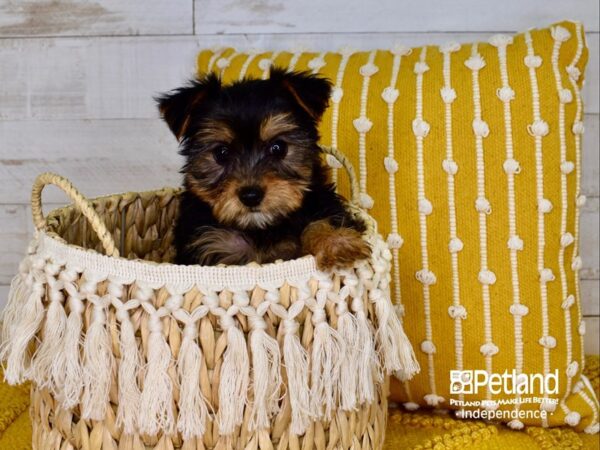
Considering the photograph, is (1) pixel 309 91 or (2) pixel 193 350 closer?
(2) pixel 193 350

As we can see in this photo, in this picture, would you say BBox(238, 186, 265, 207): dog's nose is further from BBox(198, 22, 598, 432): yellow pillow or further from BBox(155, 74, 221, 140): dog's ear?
BBox(198, 22, 598, 432): yellow pillow

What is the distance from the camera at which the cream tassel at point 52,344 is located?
Result: 1277 mm

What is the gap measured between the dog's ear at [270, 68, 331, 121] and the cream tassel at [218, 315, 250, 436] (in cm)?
66

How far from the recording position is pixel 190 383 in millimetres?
1201

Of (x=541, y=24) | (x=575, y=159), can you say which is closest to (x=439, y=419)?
(x=575, y=159)

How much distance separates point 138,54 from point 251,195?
1124 mm

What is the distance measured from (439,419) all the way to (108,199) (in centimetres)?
110

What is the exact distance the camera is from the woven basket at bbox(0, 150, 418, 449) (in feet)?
3.98

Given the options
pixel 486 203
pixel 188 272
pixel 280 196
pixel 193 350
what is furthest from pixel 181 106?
pixel 486 203

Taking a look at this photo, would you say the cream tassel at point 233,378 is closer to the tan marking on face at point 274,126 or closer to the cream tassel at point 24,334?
the cream tassel at point 24,334

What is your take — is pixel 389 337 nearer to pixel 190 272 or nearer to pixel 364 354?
pixel 364 354

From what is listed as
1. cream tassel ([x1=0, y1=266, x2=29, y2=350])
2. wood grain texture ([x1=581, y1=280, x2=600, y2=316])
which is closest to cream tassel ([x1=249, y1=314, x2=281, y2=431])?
cream tassel ([x1=0, y1=266, x2=29, y2=350])

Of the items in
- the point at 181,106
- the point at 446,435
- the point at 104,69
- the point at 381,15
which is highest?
the point at 381,15

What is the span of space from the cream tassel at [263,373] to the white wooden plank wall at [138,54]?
1.37 metres
